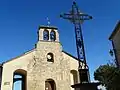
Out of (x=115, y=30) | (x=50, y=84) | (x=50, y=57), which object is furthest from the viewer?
(x=50, y=57)

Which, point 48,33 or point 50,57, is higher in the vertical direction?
point 48,33

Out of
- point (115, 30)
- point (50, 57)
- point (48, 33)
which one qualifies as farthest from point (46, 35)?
point (115, 30)

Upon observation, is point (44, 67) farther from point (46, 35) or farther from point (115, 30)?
point (115, 30)

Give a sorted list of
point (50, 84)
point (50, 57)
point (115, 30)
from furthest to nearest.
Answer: point (50, 57) < point (50, 84) < point (115, 30)

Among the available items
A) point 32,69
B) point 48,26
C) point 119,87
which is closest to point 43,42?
point 48,26

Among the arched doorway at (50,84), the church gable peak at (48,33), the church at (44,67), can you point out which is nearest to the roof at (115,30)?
the church at (44,67)

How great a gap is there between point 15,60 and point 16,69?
0.96m

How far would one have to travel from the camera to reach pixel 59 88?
20.9 meters

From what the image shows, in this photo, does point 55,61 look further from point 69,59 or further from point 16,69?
point 16,69

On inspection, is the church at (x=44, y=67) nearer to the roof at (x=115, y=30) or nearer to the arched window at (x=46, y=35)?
the arched window at (x=46, y=35)

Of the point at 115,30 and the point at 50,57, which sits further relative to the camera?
the point at 50,57

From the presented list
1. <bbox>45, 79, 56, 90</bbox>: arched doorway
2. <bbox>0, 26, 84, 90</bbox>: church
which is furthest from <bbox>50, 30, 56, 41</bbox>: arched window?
<bbox>45, 79, 56, 90</bbox>: arched doorway

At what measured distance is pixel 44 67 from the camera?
21.6 metres

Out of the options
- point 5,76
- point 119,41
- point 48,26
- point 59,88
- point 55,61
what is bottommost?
point 59,88
